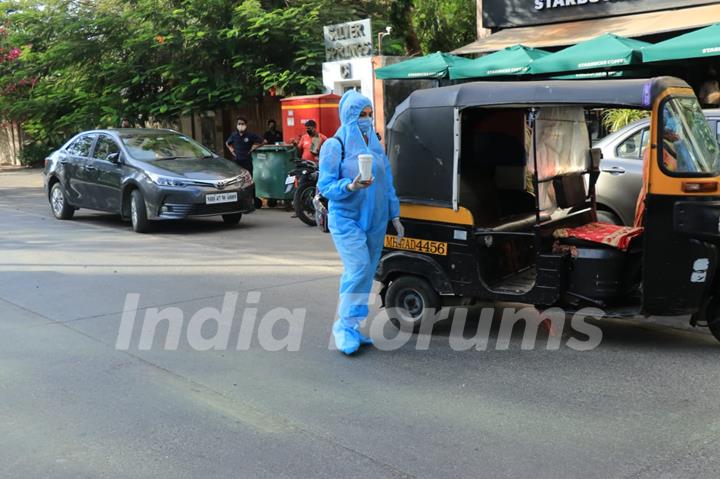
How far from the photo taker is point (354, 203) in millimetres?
5262

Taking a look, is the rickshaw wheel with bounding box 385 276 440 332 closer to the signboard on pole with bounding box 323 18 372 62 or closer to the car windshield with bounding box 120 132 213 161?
the car windshield with bounding box 120 132 213 161

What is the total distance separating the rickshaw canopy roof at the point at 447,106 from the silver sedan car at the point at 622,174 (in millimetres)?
3088

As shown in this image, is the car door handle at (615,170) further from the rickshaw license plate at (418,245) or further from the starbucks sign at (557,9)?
→ the starbucks sign at (557,9)

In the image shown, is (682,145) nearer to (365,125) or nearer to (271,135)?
(365,125)

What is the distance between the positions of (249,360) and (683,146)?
3.36 m

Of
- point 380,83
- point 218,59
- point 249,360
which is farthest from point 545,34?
point 249,360

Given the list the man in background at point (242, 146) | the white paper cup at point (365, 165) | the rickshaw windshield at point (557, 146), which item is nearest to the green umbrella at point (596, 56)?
the rickshaw windshield at point (557, 146)

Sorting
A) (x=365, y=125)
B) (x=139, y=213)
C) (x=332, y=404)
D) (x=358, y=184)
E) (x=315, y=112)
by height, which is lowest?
(x=332, y=404)

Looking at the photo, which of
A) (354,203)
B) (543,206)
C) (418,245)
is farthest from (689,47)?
(354,203)

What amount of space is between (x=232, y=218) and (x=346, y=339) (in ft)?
23.1

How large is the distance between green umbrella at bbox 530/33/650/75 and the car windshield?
18.7ft

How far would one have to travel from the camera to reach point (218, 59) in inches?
687

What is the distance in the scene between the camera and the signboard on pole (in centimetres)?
1510

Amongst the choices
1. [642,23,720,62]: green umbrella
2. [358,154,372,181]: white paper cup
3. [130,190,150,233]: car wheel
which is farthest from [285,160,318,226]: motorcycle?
[358,154,372,181]: white paper cup
